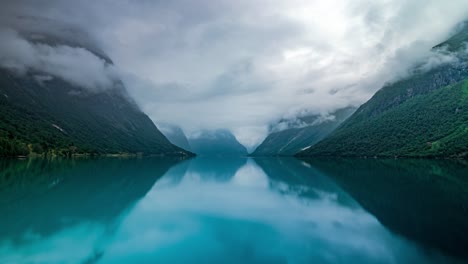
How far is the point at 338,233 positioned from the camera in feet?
69.1

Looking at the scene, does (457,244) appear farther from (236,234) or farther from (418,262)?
(236,234)

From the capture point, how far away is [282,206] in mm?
32219

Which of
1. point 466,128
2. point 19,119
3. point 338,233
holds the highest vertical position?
point 19,119

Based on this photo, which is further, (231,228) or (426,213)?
(426,213)

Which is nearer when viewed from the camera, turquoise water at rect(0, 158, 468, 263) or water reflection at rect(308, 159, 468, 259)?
turquoise water at rect(0, 158, 468, 263)

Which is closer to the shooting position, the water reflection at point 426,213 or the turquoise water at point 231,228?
the turquoise water at point 231,228

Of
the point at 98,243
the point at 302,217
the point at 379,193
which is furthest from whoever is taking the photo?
the point at 379,193

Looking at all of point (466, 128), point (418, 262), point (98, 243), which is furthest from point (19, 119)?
point (466, 128)

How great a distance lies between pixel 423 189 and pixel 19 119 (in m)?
212

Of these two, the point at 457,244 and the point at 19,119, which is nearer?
the point at 457,244

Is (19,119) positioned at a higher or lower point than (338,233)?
higher

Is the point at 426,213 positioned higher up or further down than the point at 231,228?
higher up

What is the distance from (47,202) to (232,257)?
2164 cm

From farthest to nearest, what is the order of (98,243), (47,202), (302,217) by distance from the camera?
(47,202) → (302,217) → (98,243)
